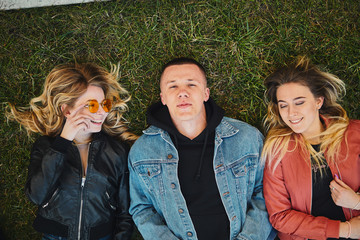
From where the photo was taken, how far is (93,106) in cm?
342

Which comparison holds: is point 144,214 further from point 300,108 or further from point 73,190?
point 300,108

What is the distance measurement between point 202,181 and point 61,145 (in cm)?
159

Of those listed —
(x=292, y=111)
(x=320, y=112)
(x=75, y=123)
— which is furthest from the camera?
(x=320, y=112)

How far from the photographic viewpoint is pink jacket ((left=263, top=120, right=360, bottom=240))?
3.19m

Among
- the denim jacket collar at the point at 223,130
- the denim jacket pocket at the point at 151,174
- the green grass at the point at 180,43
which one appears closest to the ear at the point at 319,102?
the green grass at the point at 180,43

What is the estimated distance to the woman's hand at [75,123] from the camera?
10.9ft

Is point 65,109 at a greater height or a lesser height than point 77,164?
greater

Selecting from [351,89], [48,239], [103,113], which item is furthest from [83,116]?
[351,89]

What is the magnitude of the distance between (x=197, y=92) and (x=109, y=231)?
1.95m

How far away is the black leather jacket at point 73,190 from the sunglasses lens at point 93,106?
0.36 meters

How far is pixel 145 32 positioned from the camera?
390cm

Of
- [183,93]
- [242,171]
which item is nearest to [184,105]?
[183,93]

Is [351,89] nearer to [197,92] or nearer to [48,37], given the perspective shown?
[197,92]

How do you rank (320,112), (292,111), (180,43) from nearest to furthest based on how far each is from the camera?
(292,111) < (320,112) < (180,43)
